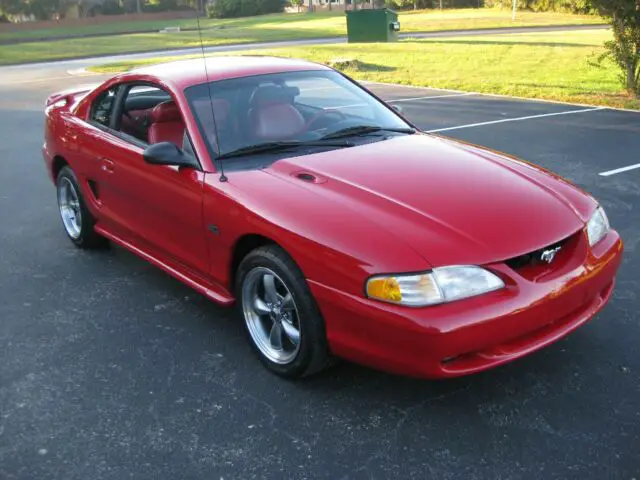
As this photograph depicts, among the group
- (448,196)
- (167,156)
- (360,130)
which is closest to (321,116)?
(360,130)

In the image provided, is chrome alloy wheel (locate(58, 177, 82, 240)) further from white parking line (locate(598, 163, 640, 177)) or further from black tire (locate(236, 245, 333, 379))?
white parking line (locate(598, 163, 640, 177))

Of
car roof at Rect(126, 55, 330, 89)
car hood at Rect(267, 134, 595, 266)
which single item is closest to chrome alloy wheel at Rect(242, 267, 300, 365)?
car hood at Rect(267, 134, 595, 266)

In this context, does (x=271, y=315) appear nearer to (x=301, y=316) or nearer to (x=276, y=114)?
(x=301, y=316)

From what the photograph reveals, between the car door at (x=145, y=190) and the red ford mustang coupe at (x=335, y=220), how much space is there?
1cm

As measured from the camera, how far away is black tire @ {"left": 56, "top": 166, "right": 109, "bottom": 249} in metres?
5.27

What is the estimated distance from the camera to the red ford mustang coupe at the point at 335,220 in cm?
293

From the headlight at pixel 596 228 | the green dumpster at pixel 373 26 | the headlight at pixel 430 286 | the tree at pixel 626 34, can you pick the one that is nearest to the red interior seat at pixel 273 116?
the headlight at pixel 430 286

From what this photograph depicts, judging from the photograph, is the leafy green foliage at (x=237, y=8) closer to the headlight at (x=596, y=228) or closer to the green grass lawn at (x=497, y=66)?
the green grass lawn at (x=497, y=66)

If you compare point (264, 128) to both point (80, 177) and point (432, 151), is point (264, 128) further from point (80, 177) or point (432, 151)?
point (80, 177)

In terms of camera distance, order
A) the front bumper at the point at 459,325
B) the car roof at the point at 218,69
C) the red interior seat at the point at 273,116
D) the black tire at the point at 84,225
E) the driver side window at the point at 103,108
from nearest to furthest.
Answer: the front bumper at the point at 459,325, the red interior seat at the point at 273,116, the car roof at the point at 218,69, the driver side window at the point at 103,108, the black tire at the point at 84,225

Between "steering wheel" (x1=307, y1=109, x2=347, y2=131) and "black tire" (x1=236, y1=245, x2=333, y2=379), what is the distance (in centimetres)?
115

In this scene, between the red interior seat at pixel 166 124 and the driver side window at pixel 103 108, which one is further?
the driver side window at pixel 103 108

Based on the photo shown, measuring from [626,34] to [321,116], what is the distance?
9.42 meters

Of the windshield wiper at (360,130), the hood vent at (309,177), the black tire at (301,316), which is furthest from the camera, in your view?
the windshield wiper at (360,130)
